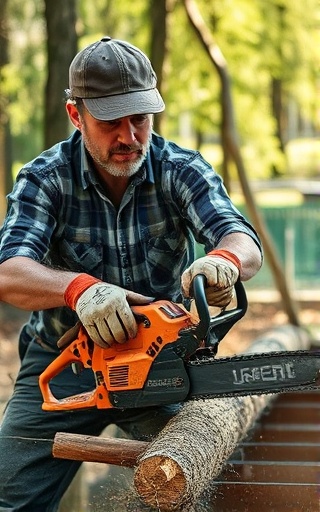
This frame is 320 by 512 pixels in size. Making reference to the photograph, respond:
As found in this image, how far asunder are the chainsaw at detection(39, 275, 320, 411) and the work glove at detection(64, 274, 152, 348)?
7 cm

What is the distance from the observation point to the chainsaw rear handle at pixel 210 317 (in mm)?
3221

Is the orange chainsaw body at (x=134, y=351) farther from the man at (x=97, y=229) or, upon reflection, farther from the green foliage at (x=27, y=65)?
the green foliage at (x=27, y=65)

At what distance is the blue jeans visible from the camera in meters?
4.01

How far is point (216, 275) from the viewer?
3322 millimetres

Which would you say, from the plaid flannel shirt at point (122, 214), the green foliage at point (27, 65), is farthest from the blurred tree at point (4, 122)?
the plaid flannel shirt at point (122, 214)

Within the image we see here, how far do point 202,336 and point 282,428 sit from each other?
275 centimetres

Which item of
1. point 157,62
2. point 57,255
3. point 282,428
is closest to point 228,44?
point 157,62

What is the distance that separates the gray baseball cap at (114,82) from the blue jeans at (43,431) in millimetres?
1160

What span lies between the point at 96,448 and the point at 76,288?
2.19 ft

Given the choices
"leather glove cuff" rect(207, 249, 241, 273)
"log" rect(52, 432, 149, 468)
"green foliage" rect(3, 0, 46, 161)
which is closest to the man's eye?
"leather glove cuff" rect(207, 249, 241, 273)

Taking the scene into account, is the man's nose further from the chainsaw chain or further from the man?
the chainsaw chain

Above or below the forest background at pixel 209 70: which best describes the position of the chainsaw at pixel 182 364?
above

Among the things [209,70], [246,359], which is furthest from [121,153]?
[209,70]

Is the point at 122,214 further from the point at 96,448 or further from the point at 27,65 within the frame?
the point at 27,65
